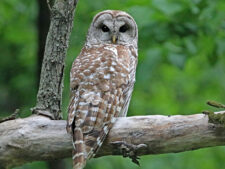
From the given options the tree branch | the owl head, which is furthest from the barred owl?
the tree branch

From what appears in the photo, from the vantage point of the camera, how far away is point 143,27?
6.74 meters

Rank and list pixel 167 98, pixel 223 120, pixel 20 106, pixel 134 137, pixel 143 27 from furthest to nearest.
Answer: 1. pixel 167 98
2. pixel 20 106
3. pixel 143 27
4. pixel 134 137
5. pixel 223 120

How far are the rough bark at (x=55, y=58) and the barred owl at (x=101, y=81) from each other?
20cm

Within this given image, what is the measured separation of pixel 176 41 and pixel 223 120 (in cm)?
284

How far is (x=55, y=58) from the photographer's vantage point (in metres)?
5.53

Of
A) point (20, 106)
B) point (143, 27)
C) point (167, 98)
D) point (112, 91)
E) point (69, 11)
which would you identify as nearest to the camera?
point (112, 91)

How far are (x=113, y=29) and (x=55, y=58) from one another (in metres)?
1.14

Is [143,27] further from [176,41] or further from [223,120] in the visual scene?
[223,120]

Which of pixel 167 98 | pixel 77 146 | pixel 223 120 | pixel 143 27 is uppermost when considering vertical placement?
pixel 143 27

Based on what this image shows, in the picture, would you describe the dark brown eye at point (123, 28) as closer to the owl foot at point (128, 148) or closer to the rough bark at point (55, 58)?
the rough bark at point (55, 58)

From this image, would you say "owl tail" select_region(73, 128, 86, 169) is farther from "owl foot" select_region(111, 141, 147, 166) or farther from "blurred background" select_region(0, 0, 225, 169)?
"blurred background" select_region(0, 0, 225, 169)

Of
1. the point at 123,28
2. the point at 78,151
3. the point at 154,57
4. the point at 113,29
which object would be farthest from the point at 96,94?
the point at 154,57

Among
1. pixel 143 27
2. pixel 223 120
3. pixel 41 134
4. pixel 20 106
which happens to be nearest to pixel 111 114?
pixel 41 134

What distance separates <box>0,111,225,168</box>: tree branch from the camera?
454cm
